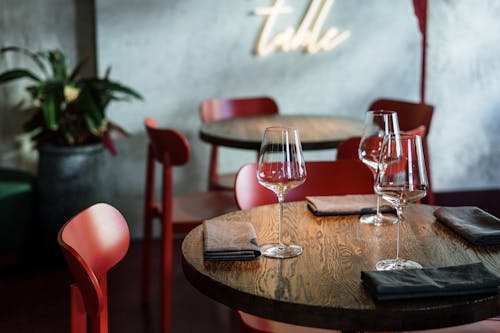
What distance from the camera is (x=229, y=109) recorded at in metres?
4.35

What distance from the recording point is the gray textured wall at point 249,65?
4.54 metres

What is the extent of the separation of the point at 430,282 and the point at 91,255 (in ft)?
2.53

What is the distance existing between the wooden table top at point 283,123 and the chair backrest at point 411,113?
293mm

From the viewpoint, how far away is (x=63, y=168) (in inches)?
166

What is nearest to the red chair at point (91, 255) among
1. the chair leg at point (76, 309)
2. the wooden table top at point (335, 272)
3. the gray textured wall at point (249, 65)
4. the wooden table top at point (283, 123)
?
the chair leg at point (76, 309)

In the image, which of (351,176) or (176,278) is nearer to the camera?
Result: (351,176)

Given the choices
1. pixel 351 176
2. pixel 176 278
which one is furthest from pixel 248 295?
pixel 176 278

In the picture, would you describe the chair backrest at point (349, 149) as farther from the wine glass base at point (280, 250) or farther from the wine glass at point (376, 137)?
the wine glass base at point (280, 250)

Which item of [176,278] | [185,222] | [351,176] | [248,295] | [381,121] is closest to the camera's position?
[248,295]

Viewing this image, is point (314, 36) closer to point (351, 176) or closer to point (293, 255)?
point (351, 176)

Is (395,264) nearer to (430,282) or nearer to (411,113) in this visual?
(430,282)

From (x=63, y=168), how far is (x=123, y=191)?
60 cm

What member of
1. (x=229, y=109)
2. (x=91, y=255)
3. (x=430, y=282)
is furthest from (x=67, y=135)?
(x=430, y=282)

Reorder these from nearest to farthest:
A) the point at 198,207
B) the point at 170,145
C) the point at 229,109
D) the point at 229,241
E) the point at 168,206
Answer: the point at 229,241
the point at 170,145
the point at 168,206
the point at 198,207
the point at 229,109
